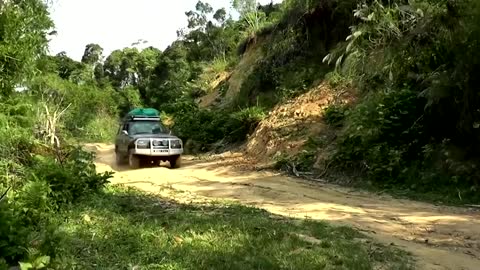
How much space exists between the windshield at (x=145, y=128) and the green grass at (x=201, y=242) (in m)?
9.43

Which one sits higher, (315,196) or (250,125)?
(250,125)

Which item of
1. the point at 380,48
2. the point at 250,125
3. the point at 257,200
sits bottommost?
the point at 257,200

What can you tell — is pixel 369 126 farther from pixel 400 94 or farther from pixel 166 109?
pixel 166 109

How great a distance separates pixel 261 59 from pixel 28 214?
65.3 feet

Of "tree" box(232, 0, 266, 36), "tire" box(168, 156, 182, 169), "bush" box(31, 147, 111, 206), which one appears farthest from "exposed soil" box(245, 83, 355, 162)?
"tree" box(232, 0, 266, 36)

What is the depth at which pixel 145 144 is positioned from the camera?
16469 mm

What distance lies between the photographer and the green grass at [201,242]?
5531 mm

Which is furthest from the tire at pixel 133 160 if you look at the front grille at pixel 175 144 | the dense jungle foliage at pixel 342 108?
the dense jungle foliage at pixel 342 108

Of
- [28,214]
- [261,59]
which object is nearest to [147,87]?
[261,59]

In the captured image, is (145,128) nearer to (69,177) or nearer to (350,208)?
(69,177)

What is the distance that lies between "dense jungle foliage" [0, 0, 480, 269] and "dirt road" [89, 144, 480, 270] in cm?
150

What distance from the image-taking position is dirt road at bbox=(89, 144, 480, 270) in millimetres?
7059

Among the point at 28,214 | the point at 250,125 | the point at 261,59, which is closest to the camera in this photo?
the point at 28,214

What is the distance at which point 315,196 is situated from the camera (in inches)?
435
